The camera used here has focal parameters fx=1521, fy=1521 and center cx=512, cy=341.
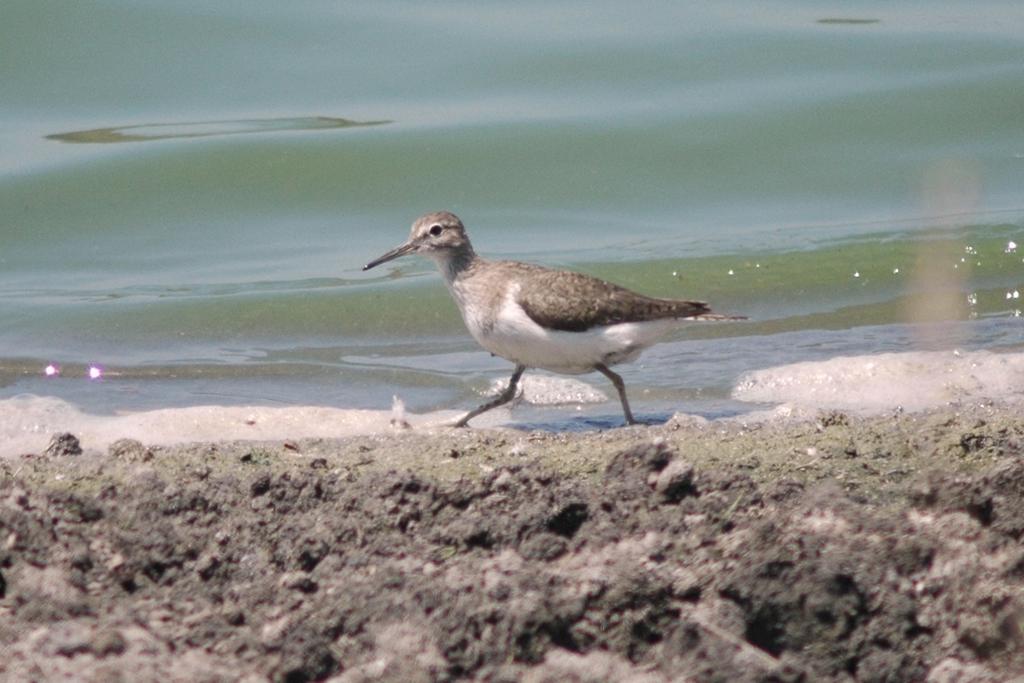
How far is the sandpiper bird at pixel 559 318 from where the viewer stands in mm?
7328

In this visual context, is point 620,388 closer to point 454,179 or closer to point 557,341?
point 557,341

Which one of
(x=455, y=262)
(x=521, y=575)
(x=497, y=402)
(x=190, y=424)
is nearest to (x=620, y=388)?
(x=497, y=402)

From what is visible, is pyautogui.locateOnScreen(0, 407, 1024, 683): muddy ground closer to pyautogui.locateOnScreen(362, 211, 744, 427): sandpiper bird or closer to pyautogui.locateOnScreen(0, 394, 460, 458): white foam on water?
pyautogui.locateOnScreen(0, 394, 460, 458): white foam on water

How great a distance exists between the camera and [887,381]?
8.06 meters

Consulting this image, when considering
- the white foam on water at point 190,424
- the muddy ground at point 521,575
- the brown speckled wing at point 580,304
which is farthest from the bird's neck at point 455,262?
the muddy ground at point 521,575

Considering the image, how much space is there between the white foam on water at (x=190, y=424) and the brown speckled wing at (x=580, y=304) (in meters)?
0.77

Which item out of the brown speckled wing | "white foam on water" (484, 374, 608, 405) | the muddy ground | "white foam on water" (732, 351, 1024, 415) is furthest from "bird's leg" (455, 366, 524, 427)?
the muddy ground

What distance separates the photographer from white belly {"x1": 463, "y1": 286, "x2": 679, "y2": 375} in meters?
7.31

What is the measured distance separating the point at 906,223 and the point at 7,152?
6.99 meters

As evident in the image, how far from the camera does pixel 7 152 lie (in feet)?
39.2

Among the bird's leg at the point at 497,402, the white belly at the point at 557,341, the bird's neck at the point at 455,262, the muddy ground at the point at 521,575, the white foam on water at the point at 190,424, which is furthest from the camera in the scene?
the bird's neck at the point at 455,262

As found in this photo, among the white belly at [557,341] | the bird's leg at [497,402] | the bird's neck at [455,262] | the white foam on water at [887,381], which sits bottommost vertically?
the white foam on water at [887,381]

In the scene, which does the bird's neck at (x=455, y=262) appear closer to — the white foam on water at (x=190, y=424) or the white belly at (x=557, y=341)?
the white belly at (x=557, y=341)

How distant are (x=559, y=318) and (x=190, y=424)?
1.81 m
